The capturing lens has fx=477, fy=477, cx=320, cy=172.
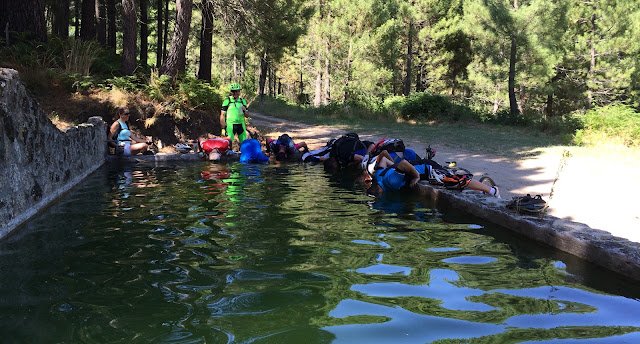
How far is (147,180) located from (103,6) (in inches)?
668

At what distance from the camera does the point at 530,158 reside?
12062 mm

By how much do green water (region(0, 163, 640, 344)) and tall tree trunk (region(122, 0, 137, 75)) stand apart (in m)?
9.00

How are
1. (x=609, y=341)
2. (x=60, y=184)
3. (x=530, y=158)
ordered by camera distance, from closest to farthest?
(x=609, y=341)
(x=60, y=184)
(x=530, y=158)

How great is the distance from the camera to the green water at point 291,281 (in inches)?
115

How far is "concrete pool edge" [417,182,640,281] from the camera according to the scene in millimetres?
3996

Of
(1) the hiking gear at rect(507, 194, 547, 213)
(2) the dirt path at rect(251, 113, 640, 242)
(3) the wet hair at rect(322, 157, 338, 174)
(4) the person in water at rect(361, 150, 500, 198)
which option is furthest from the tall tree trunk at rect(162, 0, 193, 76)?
(1) the hiking gear at rect(507, 194, 547, 213)

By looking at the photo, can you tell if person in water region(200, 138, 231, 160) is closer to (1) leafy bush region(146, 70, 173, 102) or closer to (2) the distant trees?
(1) leafy bush region(146, 70, 173, 102)

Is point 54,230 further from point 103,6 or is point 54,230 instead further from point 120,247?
point 103,6

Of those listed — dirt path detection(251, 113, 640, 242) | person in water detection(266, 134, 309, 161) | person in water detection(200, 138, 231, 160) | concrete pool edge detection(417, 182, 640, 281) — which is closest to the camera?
concrete pool edge detection(417, 182, 640, 281)

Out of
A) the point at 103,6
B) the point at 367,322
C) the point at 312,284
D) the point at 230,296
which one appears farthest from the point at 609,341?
the point at 103,6

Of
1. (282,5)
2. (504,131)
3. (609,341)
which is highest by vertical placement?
(282,5)

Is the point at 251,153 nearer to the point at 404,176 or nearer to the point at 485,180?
the point at 404,176

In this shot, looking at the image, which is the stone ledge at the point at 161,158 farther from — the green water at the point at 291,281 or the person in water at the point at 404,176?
the green water at the point at 291,281

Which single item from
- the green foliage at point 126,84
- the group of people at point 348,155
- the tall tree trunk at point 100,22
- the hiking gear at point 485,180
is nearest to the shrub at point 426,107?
the group of people at point 348,155
